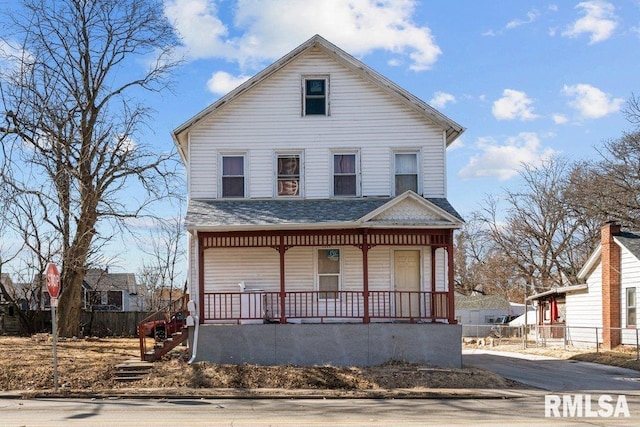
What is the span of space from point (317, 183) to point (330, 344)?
5.40 meters

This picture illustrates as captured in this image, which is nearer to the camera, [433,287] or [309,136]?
[433,287]

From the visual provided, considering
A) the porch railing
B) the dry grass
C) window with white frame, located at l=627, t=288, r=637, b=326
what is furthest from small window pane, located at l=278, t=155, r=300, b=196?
window with white frame, located at l=627, t=288, r=637, b=326

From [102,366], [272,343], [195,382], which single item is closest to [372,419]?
[195,382]

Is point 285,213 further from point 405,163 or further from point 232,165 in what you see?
point 405,163

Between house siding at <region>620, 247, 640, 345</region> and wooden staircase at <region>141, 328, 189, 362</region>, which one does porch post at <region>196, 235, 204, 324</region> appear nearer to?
wooden staircase at <region>141, 328, 189, 362</region>

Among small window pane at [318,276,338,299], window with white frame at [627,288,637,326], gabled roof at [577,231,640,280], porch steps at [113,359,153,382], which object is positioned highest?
gabled roof at [577,231,640,280]

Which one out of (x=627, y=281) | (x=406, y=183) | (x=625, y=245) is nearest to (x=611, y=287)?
(x=627, y=281)

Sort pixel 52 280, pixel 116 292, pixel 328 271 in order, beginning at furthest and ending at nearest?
pixel 116 292 → pixel 328 271 → pixel 52 280

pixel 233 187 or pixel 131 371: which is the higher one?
pixel 233 187

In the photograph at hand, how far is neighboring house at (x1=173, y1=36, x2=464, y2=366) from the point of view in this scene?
23.3 m

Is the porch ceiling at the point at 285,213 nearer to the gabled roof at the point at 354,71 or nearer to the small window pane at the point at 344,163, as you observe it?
the small window pane at the point at 344,163

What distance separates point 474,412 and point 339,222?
27.0ft

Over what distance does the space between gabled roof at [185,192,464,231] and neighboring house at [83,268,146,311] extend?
51.3 metres

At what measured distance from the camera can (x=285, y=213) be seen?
76.1 ft
